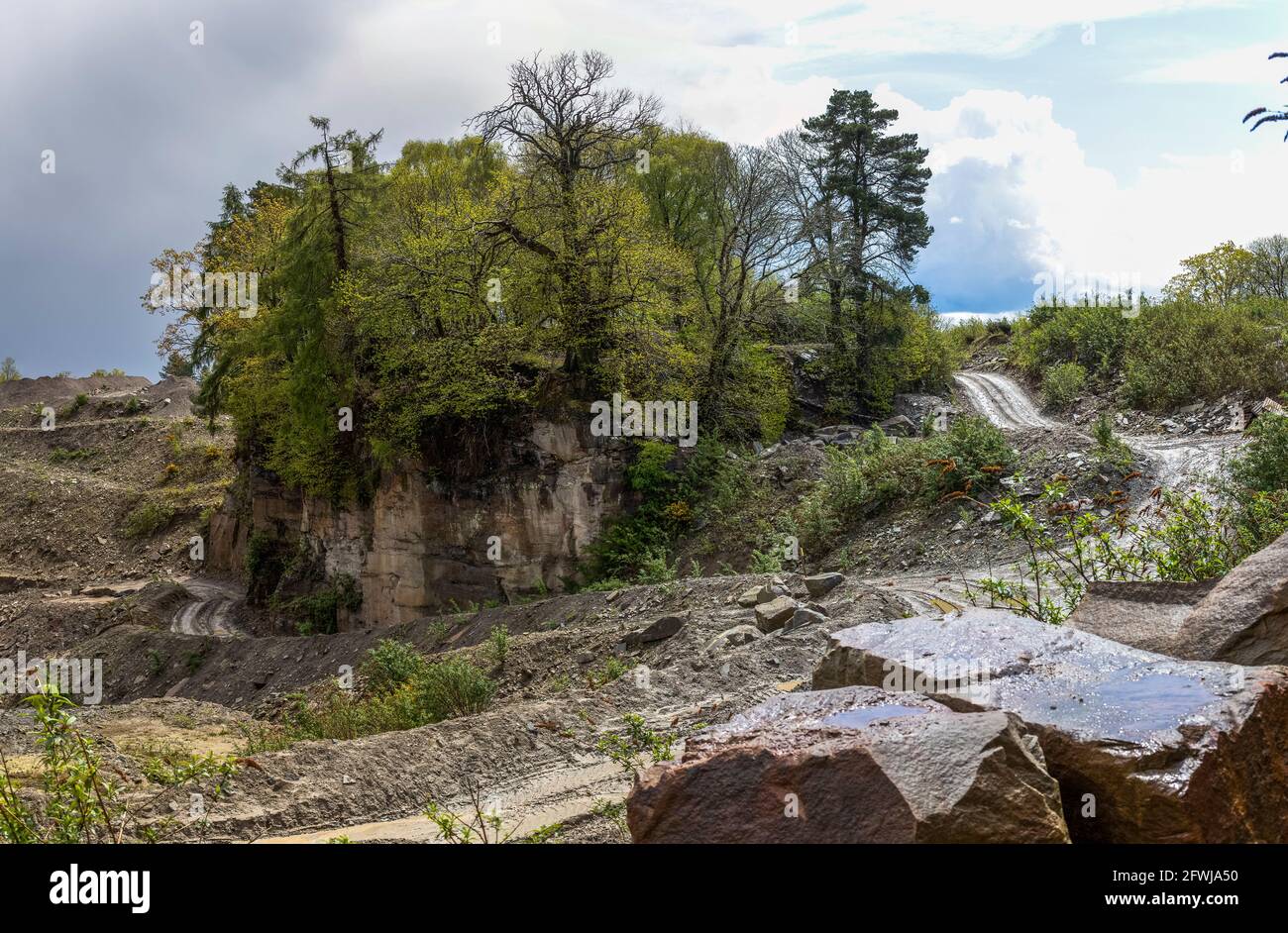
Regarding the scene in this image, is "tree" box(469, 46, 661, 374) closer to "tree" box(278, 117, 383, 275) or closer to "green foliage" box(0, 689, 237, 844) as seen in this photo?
"tree" box(278, 117, 383, 275)

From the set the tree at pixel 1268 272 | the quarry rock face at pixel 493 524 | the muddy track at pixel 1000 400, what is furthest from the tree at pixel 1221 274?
the quarry rock face at pixel 493 524

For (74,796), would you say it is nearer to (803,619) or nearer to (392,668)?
(803,619)

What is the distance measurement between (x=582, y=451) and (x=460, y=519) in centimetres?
359

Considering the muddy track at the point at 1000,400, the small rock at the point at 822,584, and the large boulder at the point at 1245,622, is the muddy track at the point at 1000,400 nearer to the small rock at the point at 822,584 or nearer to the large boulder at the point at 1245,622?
the small rock at the point at 822,584

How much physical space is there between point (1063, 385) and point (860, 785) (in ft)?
112

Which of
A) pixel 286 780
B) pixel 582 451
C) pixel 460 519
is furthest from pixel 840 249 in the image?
pixel 286 780

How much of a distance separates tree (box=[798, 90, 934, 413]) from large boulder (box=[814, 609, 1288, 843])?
31506 mm

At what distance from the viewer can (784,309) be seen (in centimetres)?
3241

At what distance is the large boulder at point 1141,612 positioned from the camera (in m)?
7.11

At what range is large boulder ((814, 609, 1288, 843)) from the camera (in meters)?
4.54

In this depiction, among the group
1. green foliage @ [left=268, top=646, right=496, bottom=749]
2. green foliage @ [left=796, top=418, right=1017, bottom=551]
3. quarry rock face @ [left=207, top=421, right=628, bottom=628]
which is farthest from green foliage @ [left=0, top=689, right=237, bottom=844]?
quarry rock face @ [left=207, top=421, right=628, bottom=628]

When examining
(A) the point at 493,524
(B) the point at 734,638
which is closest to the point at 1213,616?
(B) the point at 734,638

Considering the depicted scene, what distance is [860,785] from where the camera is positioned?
13.7 ft

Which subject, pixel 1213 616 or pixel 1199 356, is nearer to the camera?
pixel 1213 616
